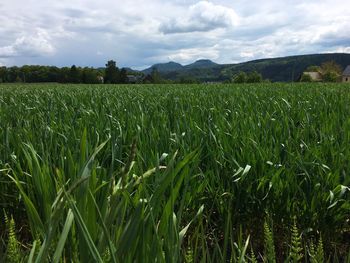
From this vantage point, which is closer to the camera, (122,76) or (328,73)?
(122,76)

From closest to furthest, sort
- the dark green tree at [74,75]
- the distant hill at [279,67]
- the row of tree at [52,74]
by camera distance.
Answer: the dark green tree at [74,75] < the row of tree at [52,74] < the distant hill at [279,67]

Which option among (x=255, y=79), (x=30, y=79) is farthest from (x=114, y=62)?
(x=255, y=79)

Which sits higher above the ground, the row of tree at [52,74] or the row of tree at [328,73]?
the row of tree at [52,74]

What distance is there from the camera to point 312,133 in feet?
9.66

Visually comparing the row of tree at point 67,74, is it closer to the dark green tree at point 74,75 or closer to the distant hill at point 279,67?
the dark green tree at point 74,75

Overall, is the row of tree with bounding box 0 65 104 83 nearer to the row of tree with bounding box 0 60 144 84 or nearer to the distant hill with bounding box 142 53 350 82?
the row of tree with bounding box 0 60 144 84

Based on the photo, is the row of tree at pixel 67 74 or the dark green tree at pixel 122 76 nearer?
the row of tree at pixel 67 74

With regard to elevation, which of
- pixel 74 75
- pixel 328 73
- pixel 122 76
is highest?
pixel 74 75

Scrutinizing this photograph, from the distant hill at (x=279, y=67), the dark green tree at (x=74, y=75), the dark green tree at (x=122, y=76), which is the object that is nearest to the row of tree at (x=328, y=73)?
the dark green tree at (x=122, y=76)

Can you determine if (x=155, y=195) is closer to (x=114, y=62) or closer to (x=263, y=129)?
(x=263, y=129)

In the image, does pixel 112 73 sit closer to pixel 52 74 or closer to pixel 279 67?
pixel 52 74

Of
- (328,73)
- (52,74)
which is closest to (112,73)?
(52,74)

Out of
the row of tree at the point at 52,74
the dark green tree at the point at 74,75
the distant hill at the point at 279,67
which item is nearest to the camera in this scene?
the dark green tree at the point at 74,75

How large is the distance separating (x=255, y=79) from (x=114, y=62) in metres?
28.7
